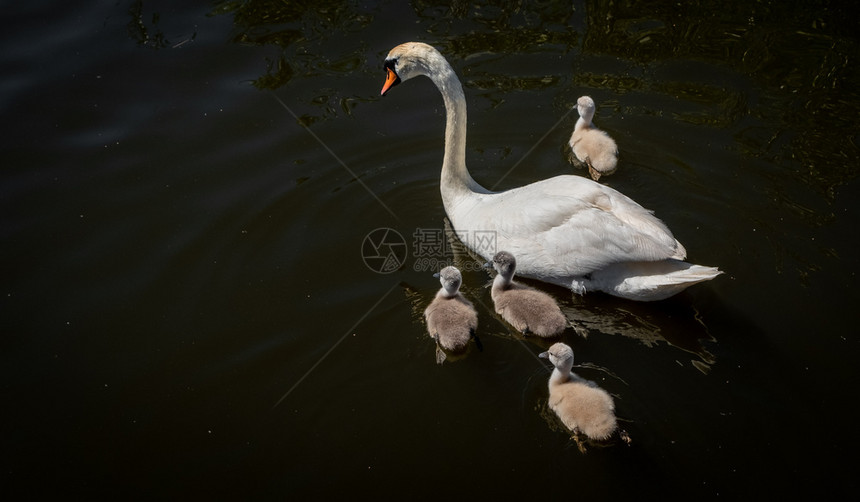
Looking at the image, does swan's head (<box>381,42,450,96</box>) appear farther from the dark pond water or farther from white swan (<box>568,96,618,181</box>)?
white swan (<box>568,96,618,181</box>)

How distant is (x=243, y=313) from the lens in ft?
17.6

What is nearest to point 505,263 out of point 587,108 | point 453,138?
point 453,138

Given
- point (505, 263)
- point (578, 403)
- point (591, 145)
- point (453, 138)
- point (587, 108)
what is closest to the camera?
point (578, 403)

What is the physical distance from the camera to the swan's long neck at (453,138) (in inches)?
227

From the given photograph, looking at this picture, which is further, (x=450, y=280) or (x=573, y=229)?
(x=573, y=229)

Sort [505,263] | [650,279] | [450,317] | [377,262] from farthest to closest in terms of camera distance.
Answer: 1. [377,262]
2. [505,263]
3. [650,279]
4. [450,317]

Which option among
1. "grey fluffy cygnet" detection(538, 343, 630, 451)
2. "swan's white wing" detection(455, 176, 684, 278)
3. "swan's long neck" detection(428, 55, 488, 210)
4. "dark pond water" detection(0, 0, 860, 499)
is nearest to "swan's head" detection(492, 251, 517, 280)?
"swan's white wing" detection(455, 176, 684, 278)

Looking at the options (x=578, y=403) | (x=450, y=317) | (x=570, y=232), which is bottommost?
(x=450, y=317)

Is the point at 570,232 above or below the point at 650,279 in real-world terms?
above

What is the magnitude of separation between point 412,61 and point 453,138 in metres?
0.75

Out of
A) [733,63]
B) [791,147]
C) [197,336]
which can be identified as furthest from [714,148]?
[197,336]

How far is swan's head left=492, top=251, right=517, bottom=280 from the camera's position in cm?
513

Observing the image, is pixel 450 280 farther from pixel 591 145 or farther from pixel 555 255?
pixel 591 145

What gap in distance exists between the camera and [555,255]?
5.24 meters
